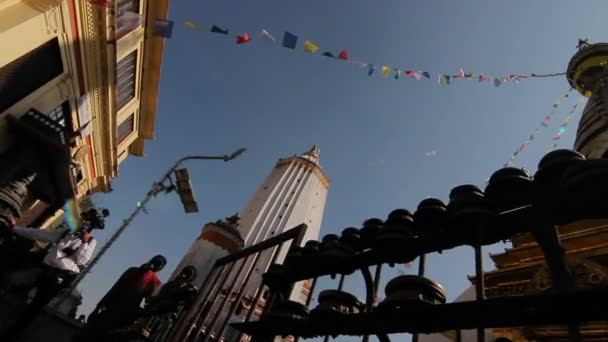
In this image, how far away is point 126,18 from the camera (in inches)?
459

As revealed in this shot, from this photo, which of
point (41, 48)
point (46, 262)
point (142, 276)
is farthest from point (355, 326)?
point (41, 48)

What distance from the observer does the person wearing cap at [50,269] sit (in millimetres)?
4707

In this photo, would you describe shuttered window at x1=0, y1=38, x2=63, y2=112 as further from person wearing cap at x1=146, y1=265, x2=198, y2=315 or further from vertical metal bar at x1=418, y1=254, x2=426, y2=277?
vertical metal bar at x1=418, y1=254, x2=426, y2=277

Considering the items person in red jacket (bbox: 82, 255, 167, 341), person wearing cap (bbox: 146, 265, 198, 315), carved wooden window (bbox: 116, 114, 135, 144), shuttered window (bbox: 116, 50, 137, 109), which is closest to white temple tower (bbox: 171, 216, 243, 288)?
carved wooden window (bbox: 116, 114, 135, 144)

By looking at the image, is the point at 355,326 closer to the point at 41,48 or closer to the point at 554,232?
the point at 554,232

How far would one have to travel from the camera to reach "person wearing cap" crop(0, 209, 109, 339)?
15.4ft

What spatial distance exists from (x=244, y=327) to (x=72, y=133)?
10.3m

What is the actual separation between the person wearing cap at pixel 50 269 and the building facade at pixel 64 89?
2.43 m

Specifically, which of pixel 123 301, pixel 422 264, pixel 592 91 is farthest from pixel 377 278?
pixel 592 91

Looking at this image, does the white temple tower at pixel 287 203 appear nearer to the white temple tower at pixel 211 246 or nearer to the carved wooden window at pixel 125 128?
the white temple tower at pixel 211 246

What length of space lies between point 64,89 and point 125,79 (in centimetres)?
410

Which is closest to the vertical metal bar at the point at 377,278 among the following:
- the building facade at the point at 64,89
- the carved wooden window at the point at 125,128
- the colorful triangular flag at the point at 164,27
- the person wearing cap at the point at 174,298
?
the person wearing cap at the point at 174,298

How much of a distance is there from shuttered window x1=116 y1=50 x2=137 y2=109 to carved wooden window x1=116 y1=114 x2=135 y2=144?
4.75 ft

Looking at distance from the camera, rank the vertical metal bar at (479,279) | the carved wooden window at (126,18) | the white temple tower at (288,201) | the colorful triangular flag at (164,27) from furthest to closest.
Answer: the white temple tower at (288,201) < the carved wooden window at (126,18) < the colorful triangular flag at (164,27) < the vertical metal bar at (479,279)
